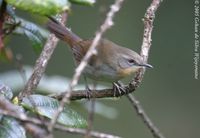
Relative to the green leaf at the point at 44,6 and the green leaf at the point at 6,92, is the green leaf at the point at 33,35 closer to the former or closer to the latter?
the green leaf at the point at 6,92

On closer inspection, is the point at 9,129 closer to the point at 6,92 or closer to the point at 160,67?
the point at 6,92

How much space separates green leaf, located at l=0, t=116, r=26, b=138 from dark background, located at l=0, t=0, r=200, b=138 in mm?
5687

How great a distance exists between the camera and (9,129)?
6.73 ft

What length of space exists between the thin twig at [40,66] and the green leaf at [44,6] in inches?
23.8

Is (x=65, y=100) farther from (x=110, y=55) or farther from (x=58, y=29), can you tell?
(x=110, y=55)

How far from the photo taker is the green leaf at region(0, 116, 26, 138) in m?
2.03

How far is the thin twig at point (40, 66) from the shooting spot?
2547 millimetres

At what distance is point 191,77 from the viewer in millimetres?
8156

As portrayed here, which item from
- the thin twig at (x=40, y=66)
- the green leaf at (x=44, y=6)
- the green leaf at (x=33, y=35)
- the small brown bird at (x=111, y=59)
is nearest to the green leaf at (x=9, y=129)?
the thin twig at (x=40, y=66)

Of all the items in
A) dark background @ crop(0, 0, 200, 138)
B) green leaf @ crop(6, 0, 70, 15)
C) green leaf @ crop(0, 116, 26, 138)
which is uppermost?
green leaf @ crop(6, 0, 70, 15)

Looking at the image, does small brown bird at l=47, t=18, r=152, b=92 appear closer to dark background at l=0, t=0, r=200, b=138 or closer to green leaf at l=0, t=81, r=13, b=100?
green leaf at l=0, t=81, r=13, b=100

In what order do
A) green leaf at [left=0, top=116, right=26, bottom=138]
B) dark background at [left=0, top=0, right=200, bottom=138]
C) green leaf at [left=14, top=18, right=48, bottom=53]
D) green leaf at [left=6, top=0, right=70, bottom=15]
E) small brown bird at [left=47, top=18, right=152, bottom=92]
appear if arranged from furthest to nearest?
1. dark background at [left=0, top=0, right=200, bottom=138]
2. small brown bird at [left=47, top=18, right=152, bottom=92]
3. green leaf at [left=14, top=18, right=48, bottom=53]
4. green leaf at [left=0, top=116, right=26, bottom=138]
5. green leaf at [left=6, top=0, right=70, bottom=15]

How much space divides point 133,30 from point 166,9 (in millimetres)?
533

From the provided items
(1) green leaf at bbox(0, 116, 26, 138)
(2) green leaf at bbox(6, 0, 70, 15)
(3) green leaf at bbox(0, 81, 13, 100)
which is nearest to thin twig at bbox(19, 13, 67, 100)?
(3) green leaf at bbox(0, 81, 13, 100)
